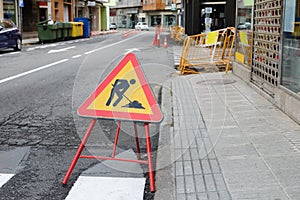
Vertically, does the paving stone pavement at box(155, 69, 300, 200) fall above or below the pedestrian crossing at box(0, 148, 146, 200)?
above

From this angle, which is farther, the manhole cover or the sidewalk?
the manhole cover

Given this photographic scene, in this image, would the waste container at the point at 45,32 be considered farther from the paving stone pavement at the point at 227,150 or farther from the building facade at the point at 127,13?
the building facade at the point at 127,13

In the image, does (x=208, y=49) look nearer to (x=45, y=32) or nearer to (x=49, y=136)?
(x=49, y=136)

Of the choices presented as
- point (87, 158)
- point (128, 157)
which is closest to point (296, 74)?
point (128, 157)

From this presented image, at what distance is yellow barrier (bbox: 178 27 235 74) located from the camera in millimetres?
12477

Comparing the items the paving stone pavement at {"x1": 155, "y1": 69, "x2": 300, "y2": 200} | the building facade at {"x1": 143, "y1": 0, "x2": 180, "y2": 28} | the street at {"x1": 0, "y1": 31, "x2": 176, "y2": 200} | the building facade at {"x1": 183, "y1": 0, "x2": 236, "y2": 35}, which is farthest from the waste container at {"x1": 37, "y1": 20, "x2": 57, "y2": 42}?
the building facade at {"x1": 143, "y1": 0, "x2": 180, "y2": 28}

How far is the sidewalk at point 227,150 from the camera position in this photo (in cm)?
416

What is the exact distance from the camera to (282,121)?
6.43m

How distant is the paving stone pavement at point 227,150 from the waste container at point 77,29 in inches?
1294

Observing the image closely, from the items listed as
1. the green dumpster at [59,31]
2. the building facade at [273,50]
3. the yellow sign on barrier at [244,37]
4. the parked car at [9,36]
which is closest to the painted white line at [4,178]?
the building facade at [273,50]

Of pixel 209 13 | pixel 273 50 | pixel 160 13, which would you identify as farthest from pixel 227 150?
pixel 160 13

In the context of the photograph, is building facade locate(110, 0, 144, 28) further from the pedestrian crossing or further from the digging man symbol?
the digging man symbol

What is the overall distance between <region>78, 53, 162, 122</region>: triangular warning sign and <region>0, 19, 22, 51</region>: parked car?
19.0m

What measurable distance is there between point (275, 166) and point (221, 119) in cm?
226
